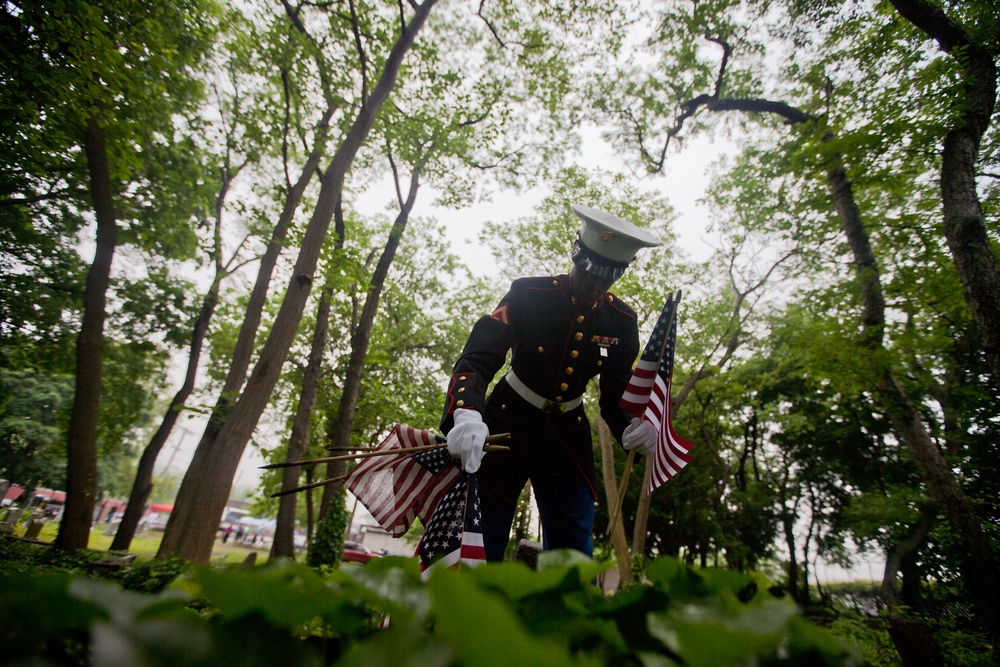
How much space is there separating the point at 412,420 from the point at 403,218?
574cm

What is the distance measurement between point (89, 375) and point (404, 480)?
8003 mm

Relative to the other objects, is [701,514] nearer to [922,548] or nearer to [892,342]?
[922,548]

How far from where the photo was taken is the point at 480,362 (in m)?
2.61

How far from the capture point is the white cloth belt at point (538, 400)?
2.77m

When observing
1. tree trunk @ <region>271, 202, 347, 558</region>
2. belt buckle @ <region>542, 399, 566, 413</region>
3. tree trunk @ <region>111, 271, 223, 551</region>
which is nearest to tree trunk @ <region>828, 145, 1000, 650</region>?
belt buckle @ <region>542, 399, 566, 413</region>

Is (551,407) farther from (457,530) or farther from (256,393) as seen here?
(256,393)

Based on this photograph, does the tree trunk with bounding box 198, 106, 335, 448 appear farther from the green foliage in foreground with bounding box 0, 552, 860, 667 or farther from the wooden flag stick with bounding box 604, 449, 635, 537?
the green foliage in foreground with bounding box 0, 552, 860, 667

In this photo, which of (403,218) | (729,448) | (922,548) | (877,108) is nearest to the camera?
(877,108)

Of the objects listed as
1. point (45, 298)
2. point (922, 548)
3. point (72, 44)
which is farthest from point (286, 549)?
point (922, 548)

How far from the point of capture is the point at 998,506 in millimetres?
6012

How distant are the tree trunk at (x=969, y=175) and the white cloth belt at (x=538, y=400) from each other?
197 inches

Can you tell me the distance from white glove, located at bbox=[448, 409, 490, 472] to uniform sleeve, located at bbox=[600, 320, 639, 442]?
3.67 feet

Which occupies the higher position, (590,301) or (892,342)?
(892,342)

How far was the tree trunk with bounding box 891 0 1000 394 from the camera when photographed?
503 centimetres
